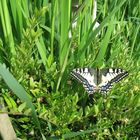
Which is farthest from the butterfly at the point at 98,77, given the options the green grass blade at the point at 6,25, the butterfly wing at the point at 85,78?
the green grass blade at the point at 6,25

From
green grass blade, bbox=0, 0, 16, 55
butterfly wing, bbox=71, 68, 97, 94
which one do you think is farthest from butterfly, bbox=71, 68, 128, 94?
green grass blade, bbox=0, 0, 16, 55

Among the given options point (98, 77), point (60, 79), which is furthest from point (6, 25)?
point (98, 77)

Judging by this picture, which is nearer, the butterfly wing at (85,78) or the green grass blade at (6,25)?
the butterfly wing at (85,78)

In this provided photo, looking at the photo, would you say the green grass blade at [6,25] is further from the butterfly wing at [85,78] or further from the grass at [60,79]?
the butterfly wing at [85,78]

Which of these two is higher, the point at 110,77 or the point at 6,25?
the point at 6,25

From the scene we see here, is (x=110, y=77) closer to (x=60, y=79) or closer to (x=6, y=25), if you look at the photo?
(x=60, y=79)

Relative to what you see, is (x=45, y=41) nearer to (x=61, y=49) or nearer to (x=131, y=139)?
(x=61, y=49)
